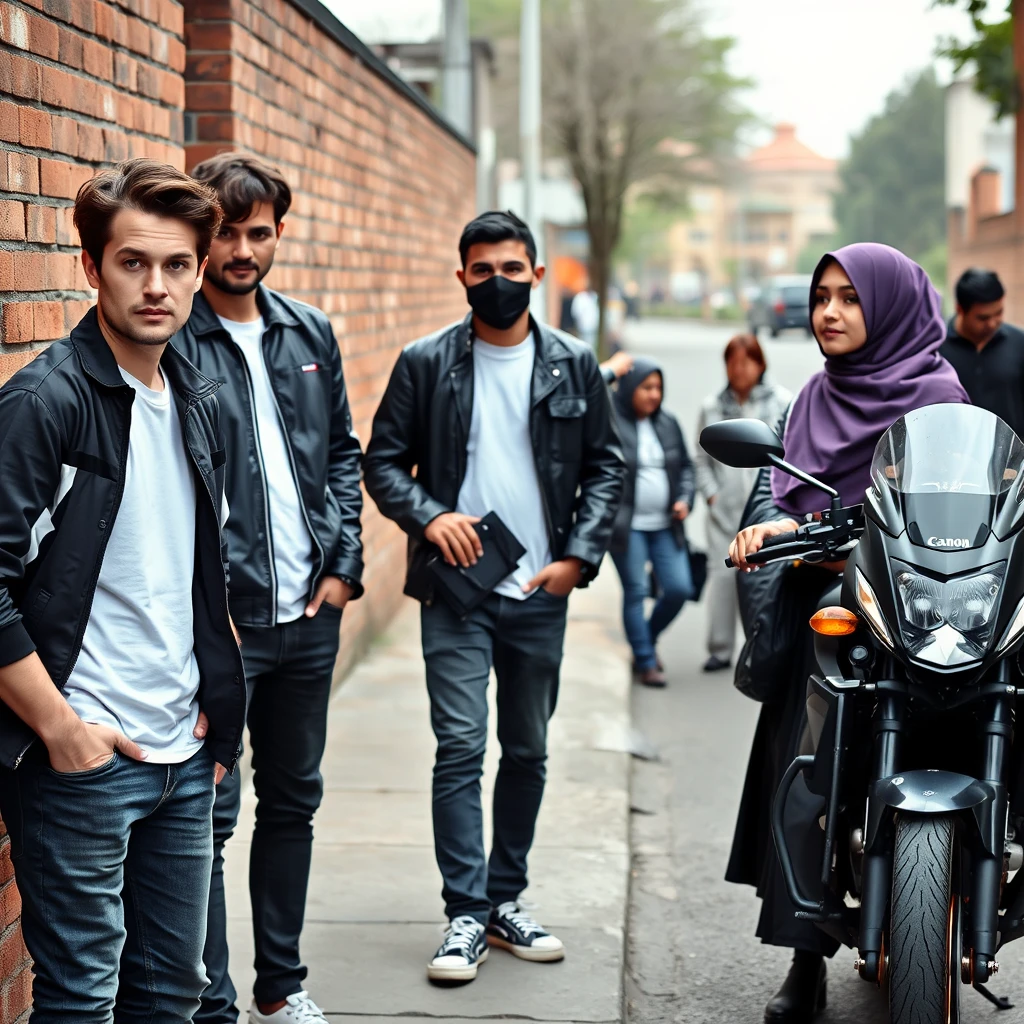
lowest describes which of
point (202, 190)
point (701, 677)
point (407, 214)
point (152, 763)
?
point (701, 677)

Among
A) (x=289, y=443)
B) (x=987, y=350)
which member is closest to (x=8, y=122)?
(x=289, y=443)

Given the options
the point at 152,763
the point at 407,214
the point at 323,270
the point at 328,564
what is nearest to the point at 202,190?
the point at 152,763

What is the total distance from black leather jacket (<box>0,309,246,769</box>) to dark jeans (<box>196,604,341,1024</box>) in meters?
1.11

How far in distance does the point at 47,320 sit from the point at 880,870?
2.09m

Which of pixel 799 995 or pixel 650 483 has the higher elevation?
pixel 650 483

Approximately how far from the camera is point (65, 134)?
11.5 feet

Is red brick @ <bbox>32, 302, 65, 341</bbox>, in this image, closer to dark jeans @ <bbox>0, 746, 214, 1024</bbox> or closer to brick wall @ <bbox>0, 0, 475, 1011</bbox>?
brick wall @ <bbox>0, 0, 475, 1011</bbox>

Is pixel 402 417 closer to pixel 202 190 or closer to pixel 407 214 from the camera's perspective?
pixel 202 190

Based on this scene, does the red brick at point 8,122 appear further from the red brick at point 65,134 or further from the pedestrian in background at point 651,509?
the pedestrian in background at point 651,509

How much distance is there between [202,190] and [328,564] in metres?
1.30

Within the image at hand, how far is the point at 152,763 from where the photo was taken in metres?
2.68

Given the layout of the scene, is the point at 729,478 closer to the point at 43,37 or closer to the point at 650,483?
the point at 650,483

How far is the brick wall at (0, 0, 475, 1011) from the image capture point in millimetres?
3248

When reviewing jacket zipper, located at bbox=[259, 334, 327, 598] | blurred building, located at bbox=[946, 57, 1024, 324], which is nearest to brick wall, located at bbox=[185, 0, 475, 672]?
jacket zipper, located at bbox=[259, 334, 327, 598]
